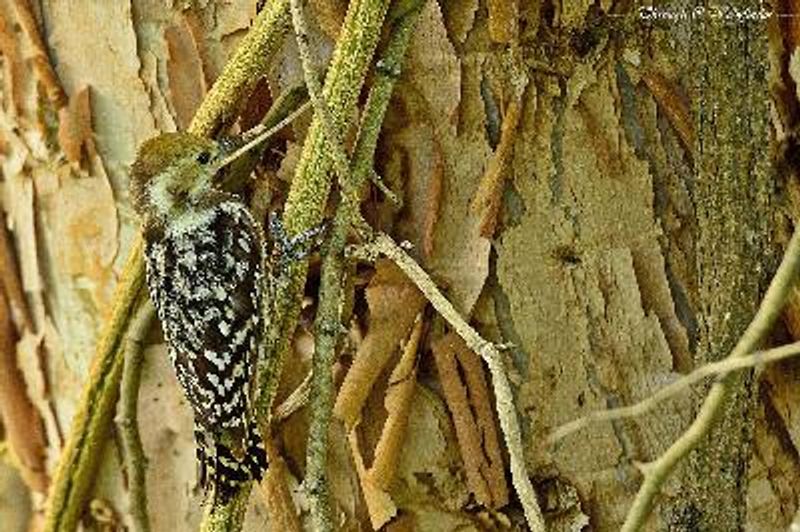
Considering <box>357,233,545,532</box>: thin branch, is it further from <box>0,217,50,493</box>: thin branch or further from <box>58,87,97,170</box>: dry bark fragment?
<box>0,217,50,493</box>: thin branch

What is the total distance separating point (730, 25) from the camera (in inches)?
68.8

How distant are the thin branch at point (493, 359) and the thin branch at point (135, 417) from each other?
1.46 ft

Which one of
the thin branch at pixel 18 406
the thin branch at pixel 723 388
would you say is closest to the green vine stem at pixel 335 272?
the thin branch at pixel 723 388

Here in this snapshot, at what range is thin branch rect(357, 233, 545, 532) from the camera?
1518 millimetres

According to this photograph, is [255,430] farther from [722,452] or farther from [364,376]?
[722,452]

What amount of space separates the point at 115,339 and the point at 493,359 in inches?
27.4

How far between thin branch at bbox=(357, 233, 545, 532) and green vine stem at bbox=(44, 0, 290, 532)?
0.29 metres

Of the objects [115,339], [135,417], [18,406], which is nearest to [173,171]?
[115,339]

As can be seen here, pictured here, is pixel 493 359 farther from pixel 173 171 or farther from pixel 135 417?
pixel 135 417

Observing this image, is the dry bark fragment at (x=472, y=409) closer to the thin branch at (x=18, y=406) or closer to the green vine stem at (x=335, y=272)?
the green vine stem at (x=335, y=272)

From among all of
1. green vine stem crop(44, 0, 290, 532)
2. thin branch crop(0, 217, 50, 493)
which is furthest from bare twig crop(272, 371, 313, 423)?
thin branch crop(0, 217, 50, 493)

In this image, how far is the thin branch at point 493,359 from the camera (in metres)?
1.52

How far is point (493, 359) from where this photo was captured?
1566 millimetres

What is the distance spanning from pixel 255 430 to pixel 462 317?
1.03 feet
